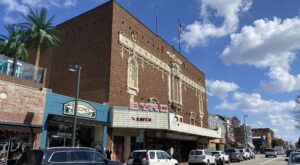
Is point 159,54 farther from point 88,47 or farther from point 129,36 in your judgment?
point 88,47

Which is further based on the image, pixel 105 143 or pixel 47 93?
pixel 105 143

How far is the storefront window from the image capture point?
22.9 meters

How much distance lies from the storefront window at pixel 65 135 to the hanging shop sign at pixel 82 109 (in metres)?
1.09

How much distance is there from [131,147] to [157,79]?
11092 mm

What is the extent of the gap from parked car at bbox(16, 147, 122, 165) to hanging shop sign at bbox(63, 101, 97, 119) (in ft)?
35.3

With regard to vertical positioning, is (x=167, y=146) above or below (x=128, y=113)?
below

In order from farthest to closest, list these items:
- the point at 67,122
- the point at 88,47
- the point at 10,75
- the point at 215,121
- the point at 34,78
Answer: the point at 215,121
the point at 88,47
the point at 67,122
the point at 34,78
the point at 10,75

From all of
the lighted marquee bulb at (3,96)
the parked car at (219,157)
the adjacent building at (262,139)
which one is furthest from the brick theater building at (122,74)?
the adjacent building at (262,139)

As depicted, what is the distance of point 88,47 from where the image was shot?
107 feet

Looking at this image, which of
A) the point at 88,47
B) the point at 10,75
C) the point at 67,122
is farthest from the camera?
the point at 88,47

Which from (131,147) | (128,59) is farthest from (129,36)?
(131,147)

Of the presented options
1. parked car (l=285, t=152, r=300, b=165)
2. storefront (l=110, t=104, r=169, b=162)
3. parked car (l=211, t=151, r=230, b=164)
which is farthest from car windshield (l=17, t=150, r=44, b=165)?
parked car (l=211, t=151, r=230, b=164)

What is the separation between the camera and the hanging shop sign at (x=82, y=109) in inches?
929

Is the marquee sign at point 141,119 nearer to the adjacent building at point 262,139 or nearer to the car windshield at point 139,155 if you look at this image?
the car windshield at point 139,155
